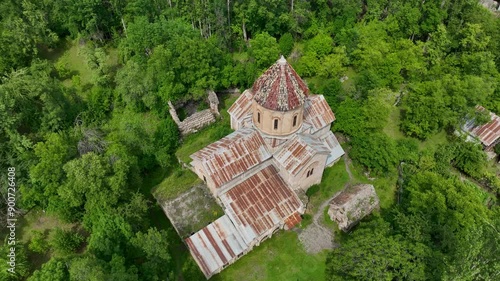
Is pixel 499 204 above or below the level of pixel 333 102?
below

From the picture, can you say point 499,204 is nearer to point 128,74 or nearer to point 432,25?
point 432,25

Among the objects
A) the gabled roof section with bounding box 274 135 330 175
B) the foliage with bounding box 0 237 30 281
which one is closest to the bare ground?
the gabled roof section with bounding box 274 135 330 175

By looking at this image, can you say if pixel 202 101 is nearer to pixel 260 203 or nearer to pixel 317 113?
pixel 317 113

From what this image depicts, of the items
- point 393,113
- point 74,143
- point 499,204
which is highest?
point 74,143

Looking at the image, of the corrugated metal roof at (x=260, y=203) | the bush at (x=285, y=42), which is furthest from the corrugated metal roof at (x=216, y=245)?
the bush at (x=285, y=42)

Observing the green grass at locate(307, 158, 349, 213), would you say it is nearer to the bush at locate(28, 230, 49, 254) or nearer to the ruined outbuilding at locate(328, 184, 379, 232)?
the ruined outbuilding at locate(328, 184, 379, 232)

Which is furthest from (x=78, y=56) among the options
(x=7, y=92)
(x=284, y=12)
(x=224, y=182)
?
(x=224, y=182)
